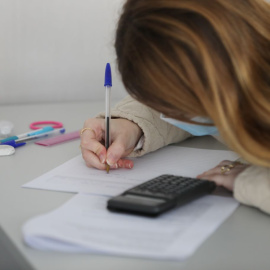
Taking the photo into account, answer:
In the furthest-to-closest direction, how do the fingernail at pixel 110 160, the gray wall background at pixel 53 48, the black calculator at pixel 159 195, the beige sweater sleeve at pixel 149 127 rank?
1. the gray wall background at pixel 53 48
2. the beige sweater sleeve at pixel 149 127
3. the fingernail at pixel 110 160
4. the black calculator at pixel 159 195

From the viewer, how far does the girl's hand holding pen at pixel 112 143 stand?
2.89 feet

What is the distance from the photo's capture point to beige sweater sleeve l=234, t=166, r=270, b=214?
0.69 metres

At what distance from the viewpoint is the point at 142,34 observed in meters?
0.68

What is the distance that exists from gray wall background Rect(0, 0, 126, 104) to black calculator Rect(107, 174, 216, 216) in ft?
2.55

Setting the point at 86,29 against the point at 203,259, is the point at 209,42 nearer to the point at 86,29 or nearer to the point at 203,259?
the point at 203,259

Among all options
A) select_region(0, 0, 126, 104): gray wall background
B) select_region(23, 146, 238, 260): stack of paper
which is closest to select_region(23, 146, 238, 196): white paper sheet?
select_region(23, 146, 238, 260): stack of paper

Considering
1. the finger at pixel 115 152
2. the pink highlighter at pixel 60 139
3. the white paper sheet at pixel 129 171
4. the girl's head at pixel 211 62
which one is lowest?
the pink highlighter at pixel 60 139

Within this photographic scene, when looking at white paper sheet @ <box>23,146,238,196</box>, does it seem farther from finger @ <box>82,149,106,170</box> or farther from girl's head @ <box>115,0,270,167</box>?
girl's head @ <box>115,0,270,167</box>

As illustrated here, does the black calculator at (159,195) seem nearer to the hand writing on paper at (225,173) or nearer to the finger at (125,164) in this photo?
the hand writing on paper at (225,173)

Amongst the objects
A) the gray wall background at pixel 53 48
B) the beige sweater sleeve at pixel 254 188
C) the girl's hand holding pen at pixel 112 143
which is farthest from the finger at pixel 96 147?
the gray wall background at pixel 53 48

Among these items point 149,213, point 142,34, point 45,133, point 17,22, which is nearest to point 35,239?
point 149,213

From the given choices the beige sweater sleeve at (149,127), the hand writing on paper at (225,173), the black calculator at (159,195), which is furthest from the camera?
the beige sweater sleeve at (149,127)

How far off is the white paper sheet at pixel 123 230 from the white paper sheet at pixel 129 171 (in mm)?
81

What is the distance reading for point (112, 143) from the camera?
0.92 metres
